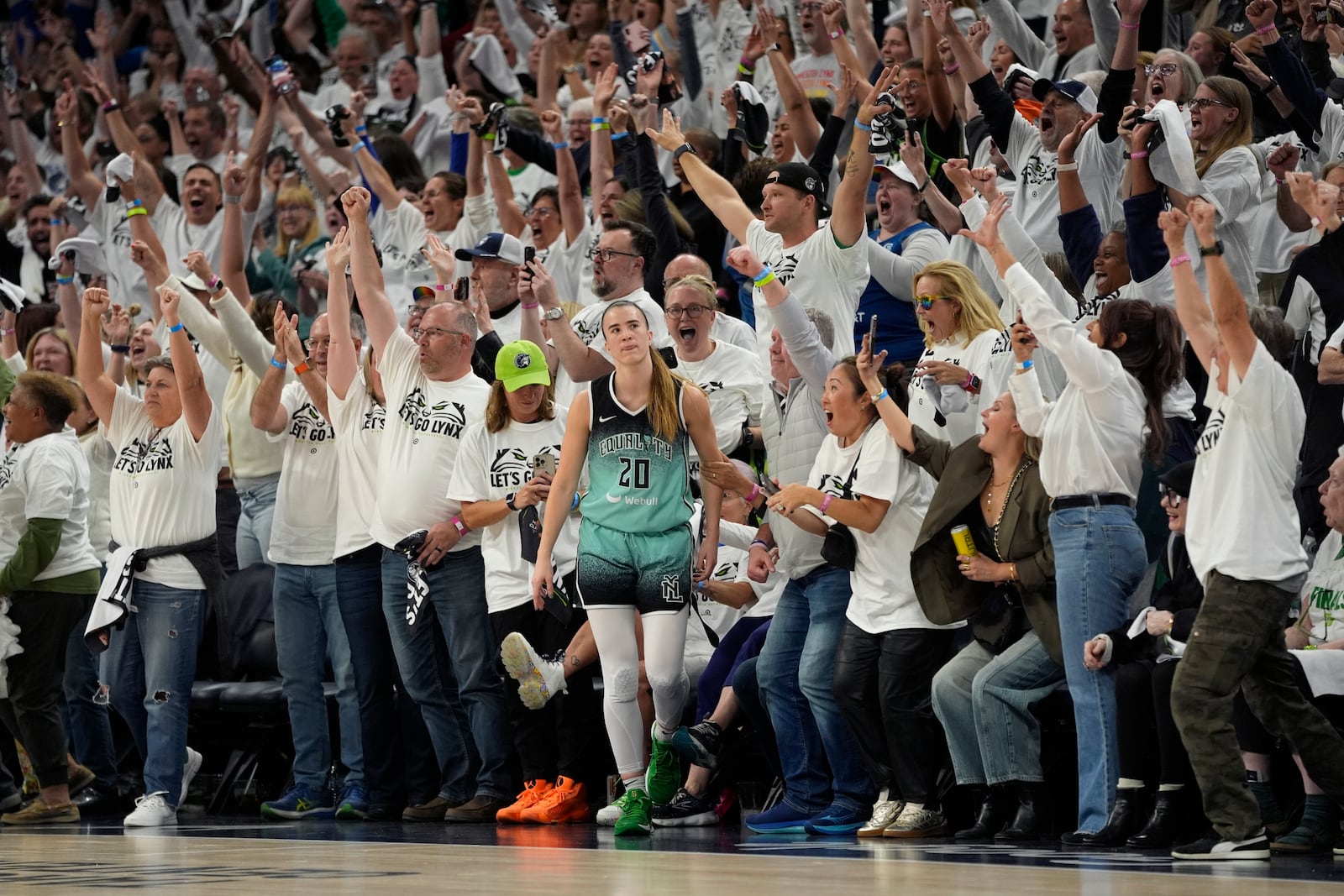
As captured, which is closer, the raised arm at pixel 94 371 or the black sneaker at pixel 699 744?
the black sneaker at pixel 699 744

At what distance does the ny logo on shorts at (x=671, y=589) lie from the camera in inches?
252

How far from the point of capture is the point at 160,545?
26.2ft

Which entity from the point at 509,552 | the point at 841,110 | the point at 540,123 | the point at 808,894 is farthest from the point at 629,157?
the point at 808,894

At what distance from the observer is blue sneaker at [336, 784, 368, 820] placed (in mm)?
7566

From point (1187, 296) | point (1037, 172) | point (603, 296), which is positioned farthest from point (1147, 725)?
point (1037, 172)

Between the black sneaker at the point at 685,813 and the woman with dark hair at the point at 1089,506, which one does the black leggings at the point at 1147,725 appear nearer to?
the woman with dark hair at the point at 1089,506

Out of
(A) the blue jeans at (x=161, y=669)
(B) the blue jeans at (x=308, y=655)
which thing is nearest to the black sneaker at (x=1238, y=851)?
(B) the blue jeans at (x=308, y=655)

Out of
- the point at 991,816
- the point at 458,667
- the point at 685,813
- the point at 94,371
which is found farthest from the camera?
the point at 94,371

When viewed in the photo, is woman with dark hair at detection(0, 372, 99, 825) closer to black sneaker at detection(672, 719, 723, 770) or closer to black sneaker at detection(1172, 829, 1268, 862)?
black sneaker at detection(672, 719, 723, 770)

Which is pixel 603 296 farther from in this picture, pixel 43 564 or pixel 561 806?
pixel 43 564

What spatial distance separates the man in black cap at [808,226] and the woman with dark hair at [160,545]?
2479 millimetres

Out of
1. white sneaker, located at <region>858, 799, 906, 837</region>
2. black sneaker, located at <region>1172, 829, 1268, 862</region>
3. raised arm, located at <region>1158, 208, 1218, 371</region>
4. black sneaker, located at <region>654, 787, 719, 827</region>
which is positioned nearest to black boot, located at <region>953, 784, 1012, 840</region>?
white sneaker, located at <region>858, 799, 906, 837</region>

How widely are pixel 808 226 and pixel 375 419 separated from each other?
2102mm

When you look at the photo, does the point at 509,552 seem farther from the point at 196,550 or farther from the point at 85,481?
the point at 85,481
